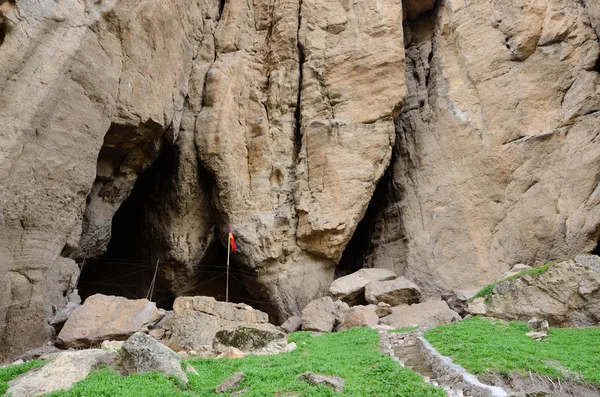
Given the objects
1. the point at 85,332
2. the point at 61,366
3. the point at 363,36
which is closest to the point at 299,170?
the point at 363,36

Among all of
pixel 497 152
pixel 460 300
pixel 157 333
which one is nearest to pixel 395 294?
pixel 460 300

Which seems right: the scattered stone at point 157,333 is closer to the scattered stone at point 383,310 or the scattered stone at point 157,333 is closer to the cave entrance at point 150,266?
the cave entrance at point 150,266

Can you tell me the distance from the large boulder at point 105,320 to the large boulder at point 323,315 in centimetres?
557

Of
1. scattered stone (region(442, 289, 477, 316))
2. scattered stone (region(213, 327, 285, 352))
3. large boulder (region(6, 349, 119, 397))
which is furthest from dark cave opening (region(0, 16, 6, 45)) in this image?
scattered stone (region(442, 289, 477, 316))

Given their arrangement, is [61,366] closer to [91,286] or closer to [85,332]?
[85,332]

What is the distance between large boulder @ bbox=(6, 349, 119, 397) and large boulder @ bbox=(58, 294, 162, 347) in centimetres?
432

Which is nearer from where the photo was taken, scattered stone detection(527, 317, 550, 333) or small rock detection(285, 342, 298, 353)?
small rock detection(285, 342, 298, 353)

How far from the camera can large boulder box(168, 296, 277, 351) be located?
13484 millimetres

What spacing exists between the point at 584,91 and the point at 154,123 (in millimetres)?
19285

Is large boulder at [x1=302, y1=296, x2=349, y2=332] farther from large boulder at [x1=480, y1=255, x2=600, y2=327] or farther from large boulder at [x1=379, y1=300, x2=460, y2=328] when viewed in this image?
large boulder at [x1=480, y1=255, x2=600, y2=327]

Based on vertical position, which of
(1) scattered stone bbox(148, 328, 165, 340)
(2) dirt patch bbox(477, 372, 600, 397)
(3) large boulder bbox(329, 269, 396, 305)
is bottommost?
(2) dirt patch bbox(477, 372, 600, 397)

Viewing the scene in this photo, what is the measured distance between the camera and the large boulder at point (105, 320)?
43.9 feet

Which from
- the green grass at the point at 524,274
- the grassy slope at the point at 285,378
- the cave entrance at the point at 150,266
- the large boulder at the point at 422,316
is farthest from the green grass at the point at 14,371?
the green grass at the point at 524,274

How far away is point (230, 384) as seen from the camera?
823 cm
